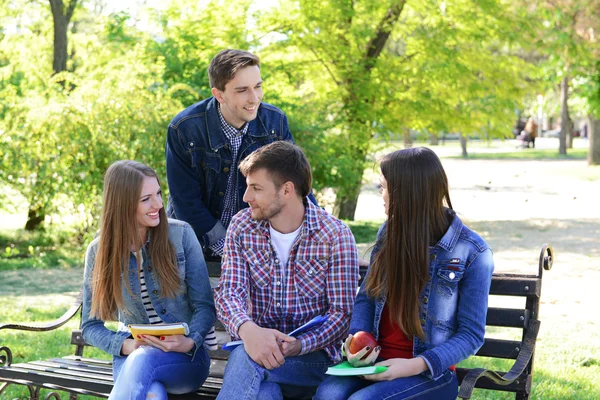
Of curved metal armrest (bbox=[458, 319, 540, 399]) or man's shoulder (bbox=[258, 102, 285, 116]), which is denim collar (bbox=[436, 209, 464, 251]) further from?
man's shoulder (bbox=[258, 102, 285, 116])

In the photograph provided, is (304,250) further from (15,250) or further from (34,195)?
(15,250)

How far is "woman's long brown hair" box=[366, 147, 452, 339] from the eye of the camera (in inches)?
137

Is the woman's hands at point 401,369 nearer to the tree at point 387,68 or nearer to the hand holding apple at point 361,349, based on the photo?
the hand holding apple at point 361,349

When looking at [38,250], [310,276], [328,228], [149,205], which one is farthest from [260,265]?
[38,250]

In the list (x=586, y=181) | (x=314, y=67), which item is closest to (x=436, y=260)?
(x=314, y=67)

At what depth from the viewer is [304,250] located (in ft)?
12.3

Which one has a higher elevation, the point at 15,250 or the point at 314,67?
the point at 314,67

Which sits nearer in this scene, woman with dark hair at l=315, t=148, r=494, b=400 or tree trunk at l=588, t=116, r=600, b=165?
woman with dark hair at l=315, t=148, r=494, b=400

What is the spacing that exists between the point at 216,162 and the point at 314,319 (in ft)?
4.23

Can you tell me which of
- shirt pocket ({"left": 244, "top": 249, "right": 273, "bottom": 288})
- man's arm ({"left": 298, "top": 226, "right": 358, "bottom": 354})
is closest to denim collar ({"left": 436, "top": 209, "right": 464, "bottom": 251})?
man's arm ({"left": 298, "top": 226, "right": 358, "bottom": 354})

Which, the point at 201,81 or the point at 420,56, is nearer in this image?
the point at 201,81

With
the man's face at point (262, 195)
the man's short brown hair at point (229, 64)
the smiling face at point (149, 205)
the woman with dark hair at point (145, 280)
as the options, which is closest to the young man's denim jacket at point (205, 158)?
the man's short brown hair at point (229, 64)

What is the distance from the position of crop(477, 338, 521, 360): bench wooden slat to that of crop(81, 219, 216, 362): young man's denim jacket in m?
1.27

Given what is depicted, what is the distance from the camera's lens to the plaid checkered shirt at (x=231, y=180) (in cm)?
453
